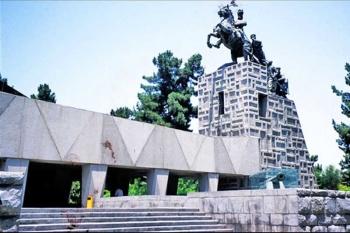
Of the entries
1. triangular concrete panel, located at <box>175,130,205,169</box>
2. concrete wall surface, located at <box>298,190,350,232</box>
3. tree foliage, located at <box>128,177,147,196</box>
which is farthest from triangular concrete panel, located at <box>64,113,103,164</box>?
tree foliage, located at <box>128,177,147,196</box>

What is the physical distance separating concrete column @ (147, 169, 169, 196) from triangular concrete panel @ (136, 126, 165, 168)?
0.99ft

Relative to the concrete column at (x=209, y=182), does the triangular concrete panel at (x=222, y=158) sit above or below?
above

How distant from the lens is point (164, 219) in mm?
7570

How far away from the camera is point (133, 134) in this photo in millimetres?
14875

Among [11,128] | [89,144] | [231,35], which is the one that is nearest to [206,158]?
[89,144]

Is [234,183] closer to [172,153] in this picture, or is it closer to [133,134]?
[172,153]

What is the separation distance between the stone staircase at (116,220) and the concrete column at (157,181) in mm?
6736

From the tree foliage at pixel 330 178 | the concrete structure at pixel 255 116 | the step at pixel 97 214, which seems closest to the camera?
the step at pixel 97 214

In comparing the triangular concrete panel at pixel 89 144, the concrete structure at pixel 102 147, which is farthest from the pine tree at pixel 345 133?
the triangular concrete panel at pixel 89 144

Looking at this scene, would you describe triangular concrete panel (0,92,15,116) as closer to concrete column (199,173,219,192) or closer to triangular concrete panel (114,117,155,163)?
triangular concrete panel (114,117,155,163)

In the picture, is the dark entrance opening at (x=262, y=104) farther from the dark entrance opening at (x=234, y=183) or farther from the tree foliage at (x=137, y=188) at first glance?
the tree foliage at (x=137, y=188)

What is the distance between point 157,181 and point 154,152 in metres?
1.24

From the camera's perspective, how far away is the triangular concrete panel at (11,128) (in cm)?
1156

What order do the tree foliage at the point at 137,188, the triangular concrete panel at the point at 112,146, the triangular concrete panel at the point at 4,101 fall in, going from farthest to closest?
the tree foliage at the point at 137,188 < the triangular concrete panel at the point at 112,146 < the triangular concrete panel at the point at 4,101
